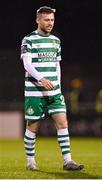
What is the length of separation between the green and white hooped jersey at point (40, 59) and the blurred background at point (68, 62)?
1244 cm

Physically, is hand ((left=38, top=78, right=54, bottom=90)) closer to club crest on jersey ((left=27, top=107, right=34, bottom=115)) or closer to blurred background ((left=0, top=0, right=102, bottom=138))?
club crest on jersey ((left=27, top=107, right=34, bottom=115))

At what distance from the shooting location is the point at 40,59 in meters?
7.80

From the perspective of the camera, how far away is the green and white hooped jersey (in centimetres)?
780

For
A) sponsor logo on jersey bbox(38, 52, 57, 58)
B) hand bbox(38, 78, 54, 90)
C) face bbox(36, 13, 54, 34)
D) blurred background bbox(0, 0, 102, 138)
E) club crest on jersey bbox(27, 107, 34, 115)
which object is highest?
face bbox(36, 13, 54, 34)

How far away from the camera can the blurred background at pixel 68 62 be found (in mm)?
20516

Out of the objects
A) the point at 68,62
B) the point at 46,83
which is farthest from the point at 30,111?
the point at 68,62

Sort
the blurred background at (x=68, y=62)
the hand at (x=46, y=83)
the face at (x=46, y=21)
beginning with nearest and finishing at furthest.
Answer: the hand at (x=46, y=83) → the face at (x=46, y=21) → the blurred background at (x=68, y=62)

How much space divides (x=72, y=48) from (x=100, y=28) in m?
1.26

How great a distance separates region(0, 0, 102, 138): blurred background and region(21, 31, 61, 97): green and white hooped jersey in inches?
490

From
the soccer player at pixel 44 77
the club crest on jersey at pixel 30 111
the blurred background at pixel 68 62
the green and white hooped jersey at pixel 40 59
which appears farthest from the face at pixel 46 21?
the blurred background at pixel 68 62

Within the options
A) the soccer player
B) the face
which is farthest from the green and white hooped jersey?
the face

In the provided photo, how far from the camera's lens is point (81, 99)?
21203 mm

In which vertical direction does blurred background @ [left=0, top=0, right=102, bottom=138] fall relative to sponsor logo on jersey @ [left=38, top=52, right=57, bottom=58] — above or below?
below

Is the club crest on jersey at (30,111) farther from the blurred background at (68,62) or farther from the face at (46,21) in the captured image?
the blurred background at (68,62)
